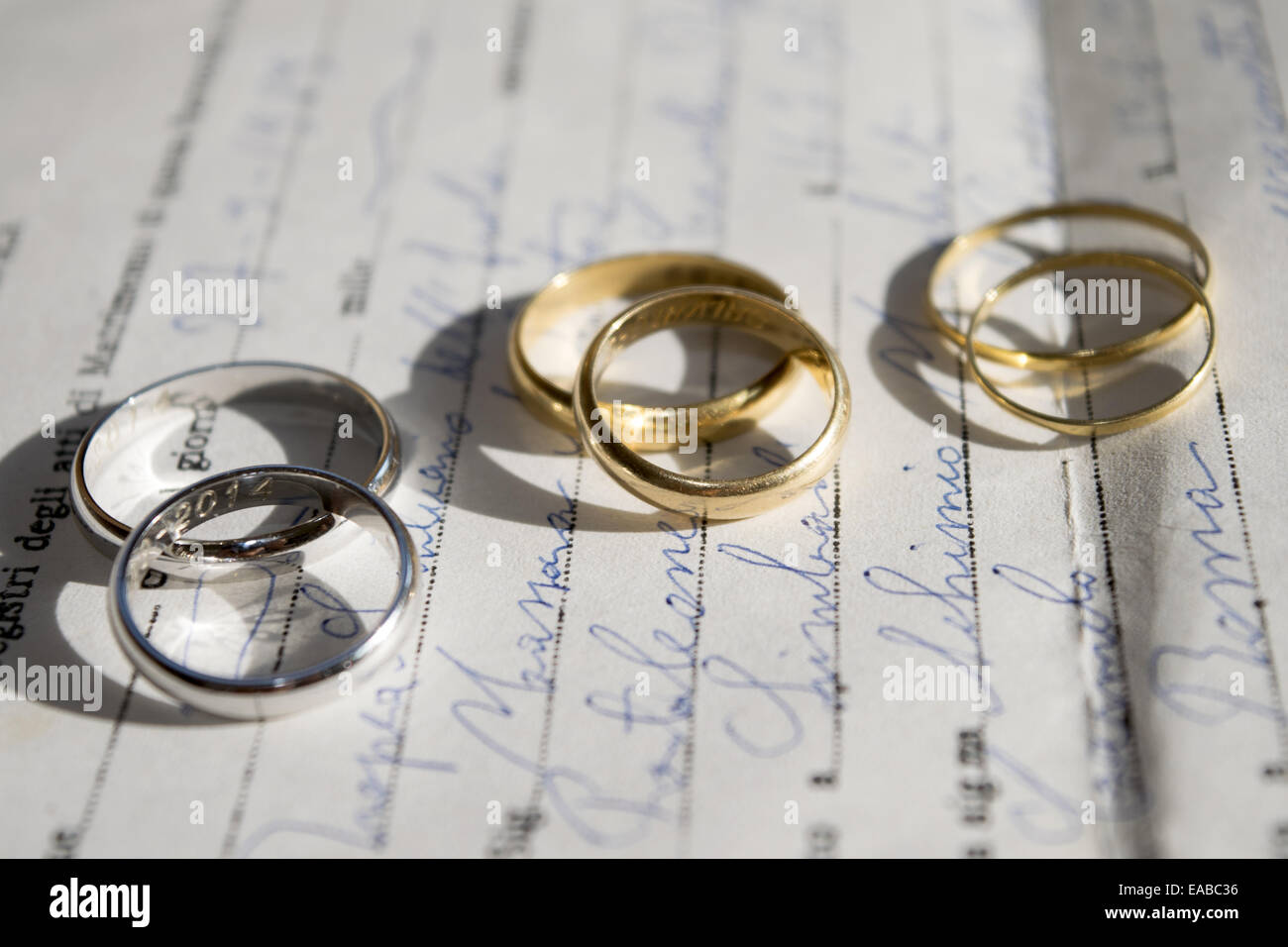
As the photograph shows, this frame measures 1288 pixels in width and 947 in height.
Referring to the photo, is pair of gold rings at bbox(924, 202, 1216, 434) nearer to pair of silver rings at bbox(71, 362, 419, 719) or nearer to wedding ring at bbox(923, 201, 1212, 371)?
wedding ring at bbox(923, 201, 1212, 371)

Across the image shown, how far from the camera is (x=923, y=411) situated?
131 centimetres

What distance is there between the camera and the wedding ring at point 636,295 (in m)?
1.28

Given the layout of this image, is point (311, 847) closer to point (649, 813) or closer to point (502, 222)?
point (649, 813)

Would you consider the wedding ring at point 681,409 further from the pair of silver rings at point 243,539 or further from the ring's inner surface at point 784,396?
the pair of silver rings at point 243,539

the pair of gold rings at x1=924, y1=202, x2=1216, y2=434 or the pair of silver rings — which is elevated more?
the pair of gold rings at x1=924, y1=202, x2=1216, y2=434

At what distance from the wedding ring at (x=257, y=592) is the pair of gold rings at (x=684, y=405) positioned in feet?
0.81

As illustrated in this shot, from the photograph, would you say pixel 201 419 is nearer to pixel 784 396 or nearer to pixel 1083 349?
pixel 784 396

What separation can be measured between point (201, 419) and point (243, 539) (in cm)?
22

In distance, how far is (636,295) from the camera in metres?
1.50

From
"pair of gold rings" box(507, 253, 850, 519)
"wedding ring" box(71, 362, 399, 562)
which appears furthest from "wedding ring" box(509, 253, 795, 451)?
"wedding ring" box(71, 362, 399, 562)

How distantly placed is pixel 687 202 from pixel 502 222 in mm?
254

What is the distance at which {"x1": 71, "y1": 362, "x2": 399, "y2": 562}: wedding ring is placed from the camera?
124 centimetres

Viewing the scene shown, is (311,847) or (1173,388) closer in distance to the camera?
(311,847)
